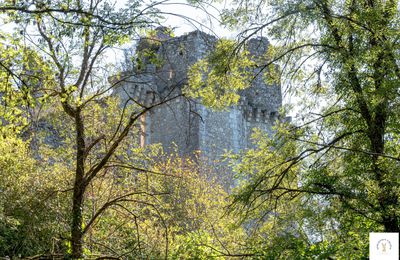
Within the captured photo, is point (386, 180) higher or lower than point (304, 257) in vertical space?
higher

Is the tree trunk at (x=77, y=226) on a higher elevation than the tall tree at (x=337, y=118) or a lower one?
lower

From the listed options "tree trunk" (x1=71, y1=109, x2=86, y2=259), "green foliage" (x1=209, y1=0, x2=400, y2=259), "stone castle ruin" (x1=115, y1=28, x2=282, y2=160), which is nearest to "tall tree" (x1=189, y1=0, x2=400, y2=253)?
"green foliage" (x1=209, y1=0, x2=400, y2=259)

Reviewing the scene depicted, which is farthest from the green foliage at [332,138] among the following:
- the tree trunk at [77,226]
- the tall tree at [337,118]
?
the tree trunk at [77,226]

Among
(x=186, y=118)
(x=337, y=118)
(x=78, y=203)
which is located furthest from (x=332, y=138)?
(x=186, y=118)

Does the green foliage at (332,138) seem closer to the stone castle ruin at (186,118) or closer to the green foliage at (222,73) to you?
the green foliage at (222,73)

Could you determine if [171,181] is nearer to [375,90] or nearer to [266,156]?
[266,156]

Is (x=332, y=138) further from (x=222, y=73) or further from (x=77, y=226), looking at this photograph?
(x=77, y=226)

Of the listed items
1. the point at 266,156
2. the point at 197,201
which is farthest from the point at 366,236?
the point at 197,201

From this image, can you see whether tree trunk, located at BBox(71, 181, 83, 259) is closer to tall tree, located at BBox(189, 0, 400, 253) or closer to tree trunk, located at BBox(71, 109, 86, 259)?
tree trunk, located at BBox(71, 109, 86, 259)

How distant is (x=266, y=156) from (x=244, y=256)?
1.75 m

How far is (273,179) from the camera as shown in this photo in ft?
29.6

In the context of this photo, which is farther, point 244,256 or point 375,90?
point 244,256

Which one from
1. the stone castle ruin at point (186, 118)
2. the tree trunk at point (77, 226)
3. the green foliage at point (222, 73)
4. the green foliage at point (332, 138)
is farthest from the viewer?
the stone castle ruin at point (186, 118)

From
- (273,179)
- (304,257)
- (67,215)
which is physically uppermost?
(273,179)
